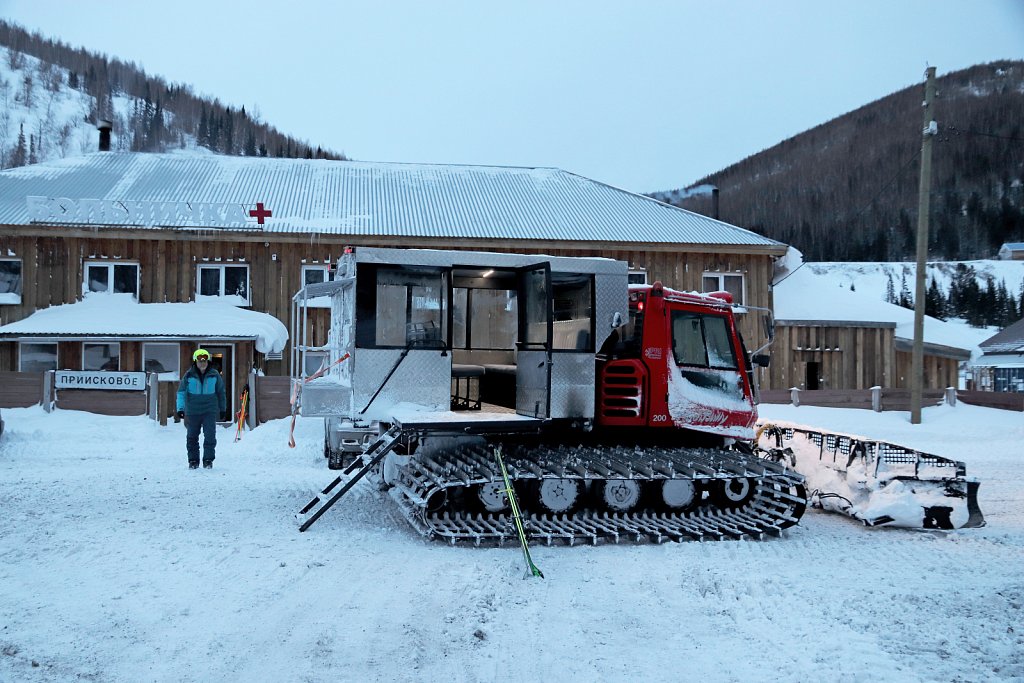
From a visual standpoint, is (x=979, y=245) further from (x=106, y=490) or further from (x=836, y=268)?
(x=106, y=490)

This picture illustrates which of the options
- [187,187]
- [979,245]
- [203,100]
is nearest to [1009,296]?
[979,245]

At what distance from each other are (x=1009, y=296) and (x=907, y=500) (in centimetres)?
7924

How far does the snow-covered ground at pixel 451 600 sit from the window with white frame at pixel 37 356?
41.7ft

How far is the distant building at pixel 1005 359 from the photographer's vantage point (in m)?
36.6

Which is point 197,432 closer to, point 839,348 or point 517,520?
point 517,520

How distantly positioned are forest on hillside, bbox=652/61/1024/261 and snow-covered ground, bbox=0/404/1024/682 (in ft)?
231

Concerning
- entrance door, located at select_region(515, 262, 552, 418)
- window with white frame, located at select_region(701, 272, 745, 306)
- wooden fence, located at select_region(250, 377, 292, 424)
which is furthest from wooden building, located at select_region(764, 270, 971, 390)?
entrance door, located at select_region(515, 262, 552, 418)

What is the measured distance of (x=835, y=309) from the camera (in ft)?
85.1

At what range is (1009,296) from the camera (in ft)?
251

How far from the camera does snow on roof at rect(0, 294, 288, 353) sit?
19.9 meters

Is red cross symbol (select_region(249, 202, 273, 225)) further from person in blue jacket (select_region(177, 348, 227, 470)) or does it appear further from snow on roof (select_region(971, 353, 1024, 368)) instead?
snow on roof (select_region(971, 353, 1024, 368))

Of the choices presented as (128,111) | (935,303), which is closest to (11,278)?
(935,303)

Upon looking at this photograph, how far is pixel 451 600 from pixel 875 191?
314 feet

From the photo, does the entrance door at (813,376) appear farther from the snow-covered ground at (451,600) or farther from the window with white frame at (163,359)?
the window with white frame at (163,359)
